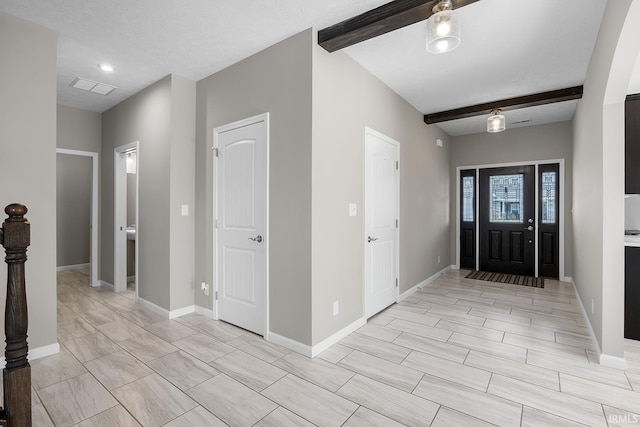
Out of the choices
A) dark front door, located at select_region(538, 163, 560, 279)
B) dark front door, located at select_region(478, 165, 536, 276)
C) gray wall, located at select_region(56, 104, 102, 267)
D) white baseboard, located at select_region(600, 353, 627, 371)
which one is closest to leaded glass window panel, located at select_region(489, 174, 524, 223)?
dark front door, located at select_region(478, 165, 536, 276)

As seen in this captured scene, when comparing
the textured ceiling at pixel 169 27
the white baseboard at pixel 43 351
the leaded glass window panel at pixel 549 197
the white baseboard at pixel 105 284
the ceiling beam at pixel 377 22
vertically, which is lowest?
the white baseboard at pixel 43 351

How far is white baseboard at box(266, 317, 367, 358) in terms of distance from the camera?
102 inches

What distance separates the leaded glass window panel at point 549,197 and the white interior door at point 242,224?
17.1 ft

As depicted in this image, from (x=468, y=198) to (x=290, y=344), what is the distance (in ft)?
16.5

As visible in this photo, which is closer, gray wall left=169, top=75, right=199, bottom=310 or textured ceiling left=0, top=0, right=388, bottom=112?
textured ceiling left=0, top=0, right=388, bottom=112

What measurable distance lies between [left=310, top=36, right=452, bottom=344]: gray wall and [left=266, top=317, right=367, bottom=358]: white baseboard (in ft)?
0.18

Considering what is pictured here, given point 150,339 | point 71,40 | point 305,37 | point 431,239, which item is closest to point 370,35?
point 305,37

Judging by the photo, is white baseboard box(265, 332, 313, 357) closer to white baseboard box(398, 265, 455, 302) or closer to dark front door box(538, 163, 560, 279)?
white baseboard box(398, 265, 455, 302)

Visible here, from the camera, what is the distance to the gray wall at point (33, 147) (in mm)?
2447

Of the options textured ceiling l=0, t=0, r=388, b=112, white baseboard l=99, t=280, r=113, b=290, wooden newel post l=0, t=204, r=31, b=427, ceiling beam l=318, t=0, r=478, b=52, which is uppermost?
textured ceiling l=0, t=0, r=388, b=112

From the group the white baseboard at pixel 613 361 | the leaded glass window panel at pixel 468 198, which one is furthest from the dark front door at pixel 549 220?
the white baseboard at pixel 613 361

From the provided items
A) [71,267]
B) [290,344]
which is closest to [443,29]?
[290,344]

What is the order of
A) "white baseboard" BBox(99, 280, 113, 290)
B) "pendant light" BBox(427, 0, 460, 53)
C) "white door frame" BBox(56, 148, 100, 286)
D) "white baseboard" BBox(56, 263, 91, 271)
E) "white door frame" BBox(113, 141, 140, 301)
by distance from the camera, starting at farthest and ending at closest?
1. "white baseboard" BBox(56, 263, 91, 271)
2. "white door frame" BBox(56, 148, 100, 286)
3. "white baseboard" BBox(99, 280, 113, 290)
4. "white door frame" BBox(113, 141, 140, 301)
5. "pendant light" BBox(427, 0, 460, 53)

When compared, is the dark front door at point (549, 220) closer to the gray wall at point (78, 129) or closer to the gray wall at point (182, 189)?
the gray wall at point (182, 189)
